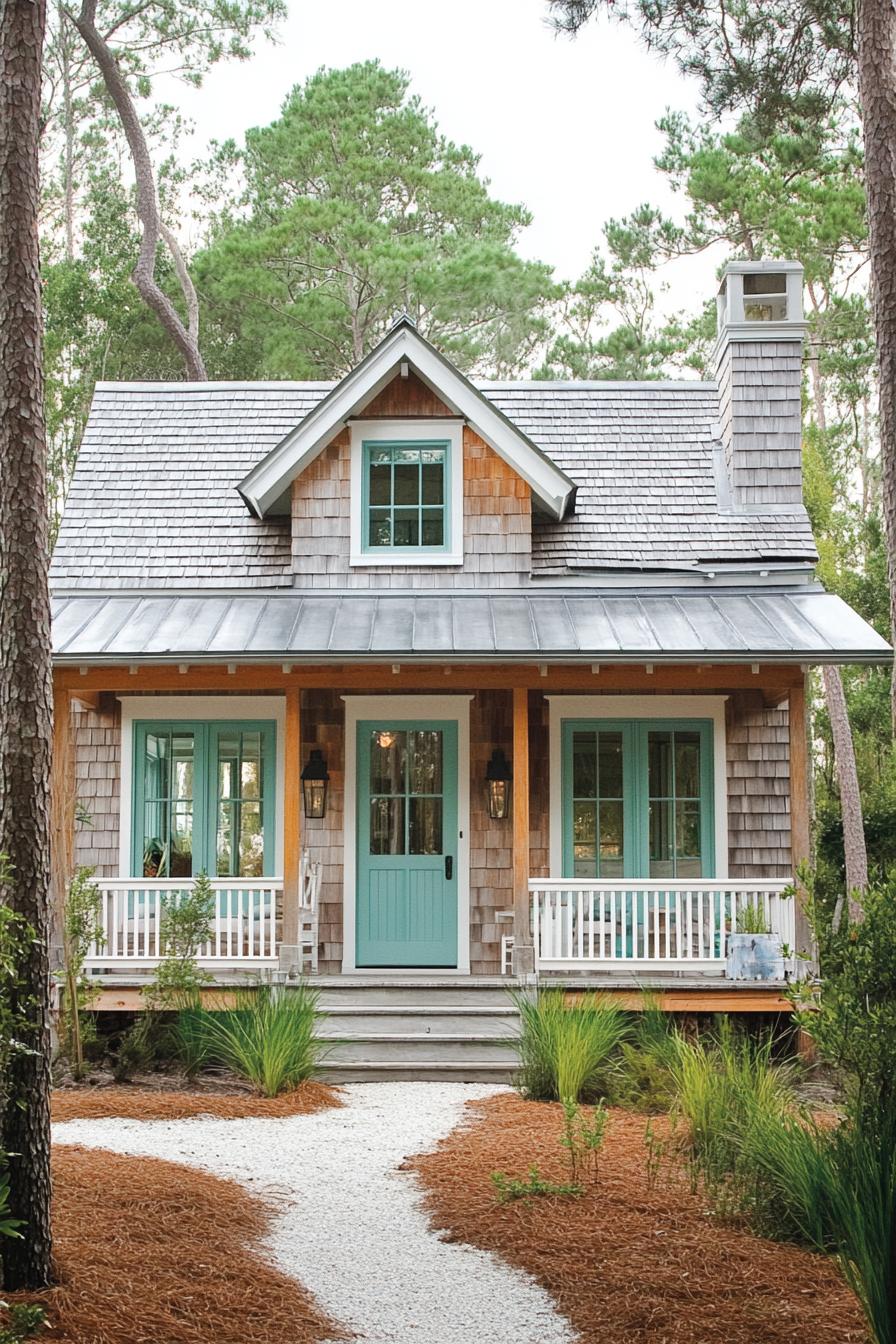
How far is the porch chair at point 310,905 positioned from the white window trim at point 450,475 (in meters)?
2.57

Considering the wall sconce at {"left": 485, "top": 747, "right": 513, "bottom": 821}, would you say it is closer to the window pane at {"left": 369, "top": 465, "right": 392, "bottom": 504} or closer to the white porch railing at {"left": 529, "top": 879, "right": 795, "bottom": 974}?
the white porch railing at {"left": 529, "top": 879, "right": 795, "bottom": 974}

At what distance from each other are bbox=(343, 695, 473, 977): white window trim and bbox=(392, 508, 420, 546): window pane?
1408 mm

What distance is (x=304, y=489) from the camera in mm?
11742

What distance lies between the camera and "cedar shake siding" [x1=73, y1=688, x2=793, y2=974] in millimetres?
11242

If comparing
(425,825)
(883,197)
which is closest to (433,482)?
(425,825)

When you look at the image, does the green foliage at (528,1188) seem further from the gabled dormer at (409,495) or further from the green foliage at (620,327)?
the green foliage at (620,327)

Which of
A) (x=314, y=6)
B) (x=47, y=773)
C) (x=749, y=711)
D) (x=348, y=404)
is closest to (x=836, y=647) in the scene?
(x=749, y=711)

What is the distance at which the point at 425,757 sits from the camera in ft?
37.4

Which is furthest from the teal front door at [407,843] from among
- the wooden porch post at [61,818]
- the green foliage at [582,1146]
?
the green foliage at [582,1146]

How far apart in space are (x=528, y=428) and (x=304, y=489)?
2615mm

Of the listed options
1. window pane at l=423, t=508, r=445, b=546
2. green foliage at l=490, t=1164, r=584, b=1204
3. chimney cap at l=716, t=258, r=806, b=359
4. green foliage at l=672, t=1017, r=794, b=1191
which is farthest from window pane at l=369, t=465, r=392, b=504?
green foliage at l=490, t=1164, r=584, b=1204

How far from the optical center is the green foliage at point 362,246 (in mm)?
23156

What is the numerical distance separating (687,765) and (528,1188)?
6054 millimetres

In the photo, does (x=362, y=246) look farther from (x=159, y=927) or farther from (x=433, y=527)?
(x=159, y=927)
